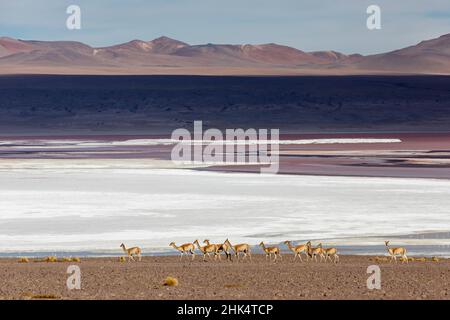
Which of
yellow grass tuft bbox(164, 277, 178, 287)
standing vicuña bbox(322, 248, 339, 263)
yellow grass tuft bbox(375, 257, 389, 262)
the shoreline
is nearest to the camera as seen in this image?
the shoreline

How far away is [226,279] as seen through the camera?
48.8 feet

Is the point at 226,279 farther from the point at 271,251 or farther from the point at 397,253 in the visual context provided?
the point at 397,253

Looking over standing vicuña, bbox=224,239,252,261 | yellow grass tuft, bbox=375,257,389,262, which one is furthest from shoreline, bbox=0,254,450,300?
standing vicuña, bbox=224,239,252,261

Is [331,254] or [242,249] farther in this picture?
[331,254]

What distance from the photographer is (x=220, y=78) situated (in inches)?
5094

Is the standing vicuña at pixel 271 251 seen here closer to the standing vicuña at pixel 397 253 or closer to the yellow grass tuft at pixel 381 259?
the yellow grass tuft at pixel 381 259

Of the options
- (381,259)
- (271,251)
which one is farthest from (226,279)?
(381,259)

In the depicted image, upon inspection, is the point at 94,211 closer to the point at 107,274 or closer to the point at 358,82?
the point at 107,274

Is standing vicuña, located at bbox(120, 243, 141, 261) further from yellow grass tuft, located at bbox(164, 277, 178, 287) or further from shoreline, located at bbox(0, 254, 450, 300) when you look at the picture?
yellow grass tuft, located at bbox(164, 277, 178, 287)

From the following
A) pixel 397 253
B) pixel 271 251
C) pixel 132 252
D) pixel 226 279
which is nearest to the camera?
pixel 226 279

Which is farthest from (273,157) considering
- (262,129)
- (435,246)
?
(262,129)

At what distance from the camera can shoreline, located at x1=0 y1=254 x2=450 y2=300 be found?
13.3 metres

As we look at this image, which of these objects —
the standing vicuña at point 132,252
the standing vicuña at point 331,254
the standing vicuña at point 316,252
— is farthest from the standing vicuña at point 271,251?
the standing vicuña at point 132,252
